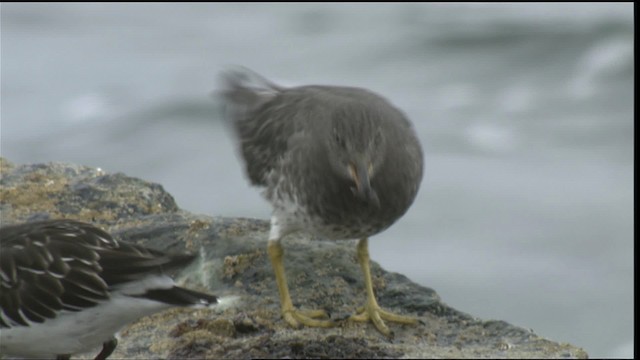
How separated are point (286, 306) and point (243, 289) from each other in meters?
0.38

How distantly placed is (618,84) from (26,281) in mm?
15203

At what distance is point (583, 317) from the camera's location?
15.6 m

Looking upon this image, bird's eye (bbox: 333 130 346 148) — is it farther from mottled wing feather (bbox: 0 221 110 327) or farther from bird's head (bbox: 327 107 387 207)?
mottled wing feather (bbox: 0 221 110 327)

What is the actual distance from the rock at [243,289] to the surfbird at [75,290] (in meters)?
0.36

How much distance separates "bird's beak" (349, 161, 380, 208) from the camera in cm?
732

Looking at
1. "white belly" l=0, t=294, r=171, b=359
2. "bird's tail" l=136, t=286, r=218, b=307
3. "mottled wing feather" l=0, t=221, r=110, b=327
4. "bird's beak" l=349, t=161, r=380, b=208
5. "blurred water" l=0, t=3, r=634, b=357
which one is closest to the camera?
"bird's tail" l=136, t=286, r=218, b=307

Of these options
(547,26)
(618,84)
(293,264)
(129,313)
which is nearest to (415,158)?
(293,264)

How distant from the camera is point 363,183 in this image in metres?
7.32

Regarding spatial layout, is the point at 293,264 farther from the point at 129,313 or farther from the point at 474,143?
the point at 474,143

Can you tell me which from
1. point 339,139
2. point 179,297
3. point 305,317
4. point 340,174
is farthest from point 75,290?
point 339,139

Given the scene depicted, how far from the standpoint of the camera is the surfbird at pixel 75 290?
22.1 feet

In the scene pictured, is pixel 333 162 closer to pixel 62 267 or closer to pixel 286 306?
pixel 286 306

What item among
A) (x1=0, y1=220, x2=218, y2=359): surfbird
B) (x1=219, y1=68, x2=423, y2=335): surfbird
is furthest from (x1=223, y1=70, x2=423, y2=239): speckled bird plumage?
(x1=0, y1=220, x2=218, y2=359): surfbird

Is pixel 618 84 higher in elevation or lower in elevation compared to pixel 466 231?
higher
